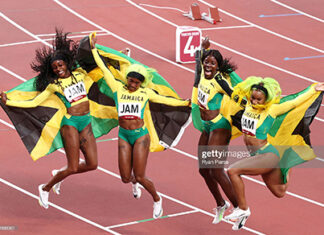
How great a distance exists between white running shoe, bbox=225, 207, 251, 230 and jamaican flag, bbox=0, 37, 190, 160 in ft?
5.10

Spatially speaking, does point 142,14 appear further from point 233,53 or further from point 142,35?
point 233,53

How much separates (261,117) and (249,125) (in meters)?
0.18

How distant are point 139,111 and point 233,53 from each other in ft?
26.3

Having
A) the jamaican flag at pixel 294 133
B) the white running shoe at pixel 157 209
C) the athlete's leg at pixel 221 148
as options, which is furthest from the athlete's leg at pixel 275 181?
the white running shoe at pixel 157 209

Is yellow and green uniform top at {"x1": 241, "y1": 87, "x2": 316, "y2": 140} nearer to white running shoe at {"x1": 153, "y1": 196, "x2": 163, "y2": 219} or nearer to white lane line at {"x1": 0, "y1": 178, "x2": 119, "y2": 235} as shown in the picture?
white running shoe at {"x1": 153, "y1": 196, "x2": 163, "y2": 219}

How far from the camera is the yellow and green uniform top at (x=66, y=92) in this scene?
1032cm

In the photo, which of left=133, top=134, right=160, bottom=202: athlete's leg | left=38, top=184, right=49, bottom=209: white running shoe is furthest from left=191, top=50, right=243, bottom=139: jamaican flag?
left=38, top=184, right=49, bottom=209: white running shoe

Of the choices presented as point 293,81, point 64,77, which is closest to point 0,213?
point 64,77

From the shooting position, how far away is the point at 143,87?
33.6 feet

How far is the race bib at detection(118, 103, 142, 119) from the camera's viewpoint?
1007 centimetres

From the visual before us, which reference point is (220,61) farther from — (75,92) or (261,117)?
(75,92)

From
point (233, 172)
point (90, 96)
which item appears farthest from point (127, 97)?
point (233, 172)

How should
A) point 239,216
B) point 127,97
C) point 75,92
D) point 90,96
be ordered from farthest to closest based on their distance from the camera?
point 90,96 → point 75,92 → point 127,97 → point 239,216

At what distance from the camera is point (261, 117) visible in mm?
9625
